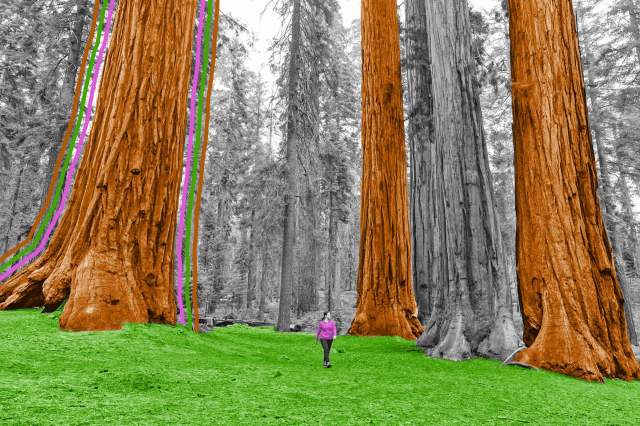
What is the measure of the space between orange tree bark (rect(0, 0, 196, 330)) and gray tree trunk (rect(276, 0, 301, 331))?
6.89m

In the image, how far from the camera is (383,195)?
7492mm

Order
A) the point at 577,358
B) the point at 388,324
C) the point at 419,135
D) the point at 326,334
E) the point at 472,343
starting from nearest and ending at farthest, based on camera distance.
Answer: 1. the point at 577,358
2. the point at 326,334
3. the point at 472,343
4. the point at 388,324
5. the point at 419,135

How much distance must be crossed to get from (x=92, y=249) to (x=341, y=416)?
115 inches

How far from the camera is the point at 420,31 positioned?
7574 millimetres

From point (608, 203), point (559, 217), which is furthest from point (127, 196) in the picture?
point (608, 203)

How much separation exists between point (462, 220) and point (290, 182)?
714cm

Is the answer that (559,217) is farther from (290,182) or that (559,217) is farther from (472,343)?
(290,182)

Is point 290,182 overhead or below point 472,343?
overhead

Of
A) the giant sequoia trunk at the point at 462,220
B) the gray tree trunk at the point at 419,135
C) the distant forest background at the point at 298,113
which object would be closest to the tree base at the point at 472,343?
the giant sequoia trunk at the point at 462,220

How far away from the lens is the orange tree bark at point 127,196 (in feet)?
12.0

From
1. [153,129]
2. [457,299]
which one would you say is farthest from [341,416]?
[153,129]

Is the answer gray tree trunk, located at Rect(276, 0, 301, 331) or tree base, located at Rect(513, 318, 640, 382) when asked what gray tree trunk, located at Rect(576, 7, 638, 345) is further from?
tree base, located at Rect(513, 318, 640, 382)

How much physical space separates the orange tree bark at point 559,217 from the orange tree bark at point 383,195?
2737 millimetres

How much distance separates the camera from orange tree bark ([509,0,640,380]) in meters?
4.01
